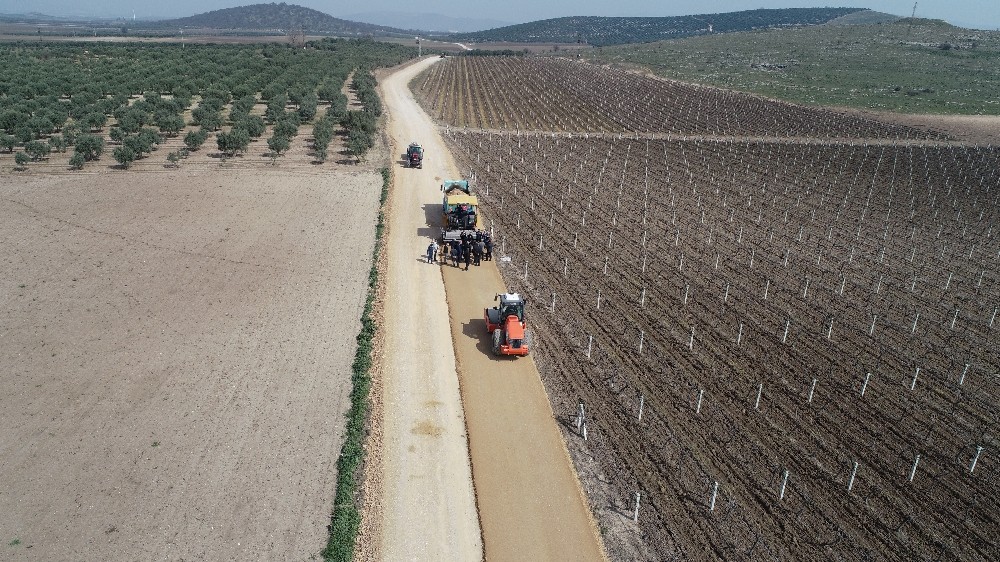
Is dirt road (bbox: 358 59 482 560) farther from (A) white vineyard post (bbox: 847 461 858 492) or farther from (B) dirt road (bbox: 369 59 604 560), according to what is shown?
(A) white vineyard post (bbox: 847 461 858 492)

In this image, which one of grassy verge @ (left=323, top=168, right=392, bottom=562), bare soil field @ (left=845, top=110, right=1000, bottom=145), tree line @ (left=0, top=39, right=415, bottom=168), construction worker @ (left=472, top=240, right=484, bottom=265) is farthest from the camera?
bare soil field @ (left=845, top=110, right=1000, bottom=145)

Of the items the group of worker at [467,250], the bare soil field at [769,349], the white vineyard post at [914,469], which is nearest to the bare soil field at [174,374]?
the group of worker at [467,250]

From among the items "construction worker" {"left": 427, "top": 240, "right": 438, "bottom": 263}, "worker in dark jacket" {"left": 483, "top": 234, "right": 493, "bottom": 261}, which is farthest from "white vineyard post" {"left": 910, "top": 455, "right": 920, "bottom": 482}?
"construction worker" {"left": 427, "top": 240, "right": 438, "bottom": 263}

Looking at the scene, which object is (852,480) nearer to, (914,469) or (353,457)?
(914,469)

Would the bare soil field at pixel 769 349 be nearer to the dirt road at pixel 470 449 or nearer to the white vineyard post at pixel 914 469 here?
the white vineyard post at pixel 914 469

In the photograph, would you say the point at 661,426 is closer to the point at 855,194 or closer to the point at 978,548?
the point at 978,548

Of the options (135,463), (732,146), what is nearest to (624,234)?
(135,463)

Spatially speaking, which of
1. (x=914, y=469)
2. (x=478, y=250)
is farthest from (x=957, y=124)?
(x=914, y=469)
